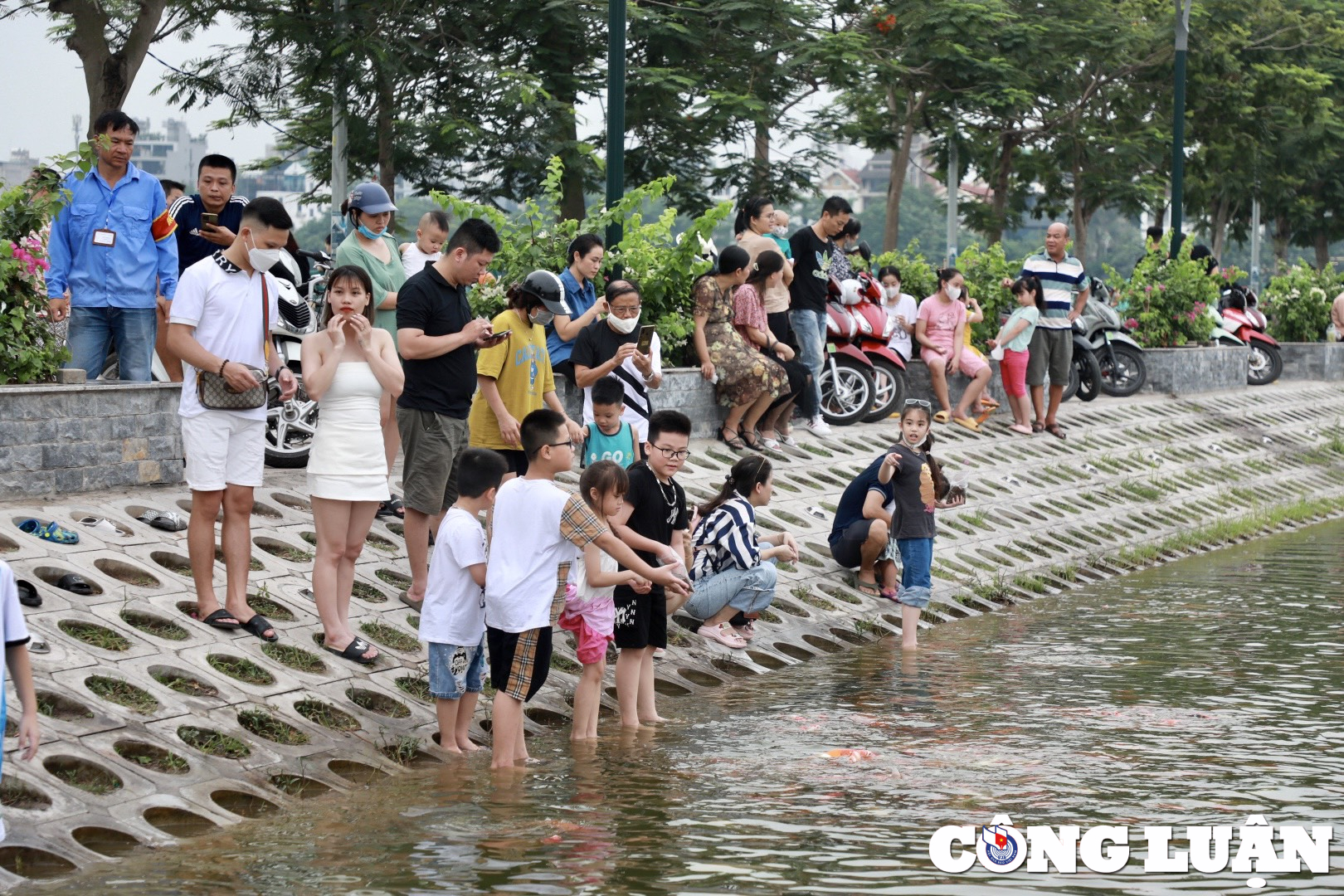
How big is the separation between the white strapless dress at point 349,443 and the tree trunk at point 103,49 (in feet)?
40.4

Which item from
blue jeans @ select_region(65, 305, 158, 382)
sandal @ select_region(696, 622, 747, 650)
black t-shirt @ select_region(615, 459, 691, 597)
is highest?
blue jeans @ select_region(65, 305, 158, 382)

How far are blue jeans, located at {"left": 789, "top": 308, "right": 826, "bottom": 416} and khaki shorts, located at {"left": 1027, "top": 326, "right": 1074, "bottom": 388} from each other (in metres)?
3.26

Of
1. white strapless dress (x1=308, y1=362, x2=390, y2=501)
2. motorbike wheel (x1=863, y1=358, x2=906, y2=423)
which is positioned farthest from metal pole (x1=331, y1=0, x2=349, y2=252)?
white strapless dress (x1=308, y1=362, x2=390, y2=501)

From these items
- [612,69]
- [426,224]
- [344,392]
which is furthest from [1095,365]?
[344,392]

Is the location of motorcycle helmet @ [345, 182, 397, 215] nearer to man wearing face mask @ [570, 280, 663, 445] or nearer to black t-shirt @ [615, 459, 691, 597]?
man wearing face mask @ [570, 280, 663, 445]

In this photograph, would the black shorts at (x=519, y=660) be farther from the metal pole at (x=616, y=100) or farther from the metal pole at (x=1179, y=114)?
the metal pole at (x=1179, y=114)

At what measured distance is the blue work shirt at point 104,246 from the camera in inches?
403

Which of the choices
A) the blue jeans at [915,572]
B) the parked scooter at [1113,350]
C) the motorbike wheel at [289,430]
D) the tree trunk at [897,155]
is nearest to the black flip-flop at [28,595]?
the motorbike wheel at [289,430]

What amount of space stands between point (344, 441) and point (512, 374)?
1.26 meters

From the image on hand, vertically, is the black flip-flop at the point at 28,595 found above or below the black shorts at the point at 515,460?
below

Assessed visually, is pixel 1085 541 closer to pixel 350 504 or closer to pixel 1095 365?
pixel 1095 365

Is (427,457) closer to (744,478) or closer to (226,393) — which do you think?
(226,393)

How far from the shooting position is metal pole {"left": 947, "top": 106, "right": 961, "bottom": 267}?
30027 millimetres

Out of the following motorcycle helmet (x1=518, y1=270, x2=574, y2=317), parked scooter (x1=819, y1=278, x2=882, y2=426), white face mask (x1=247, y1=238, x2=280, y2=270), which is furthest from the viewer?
parked scooter (x1=819, y1=278, x2=882, y2=426)
